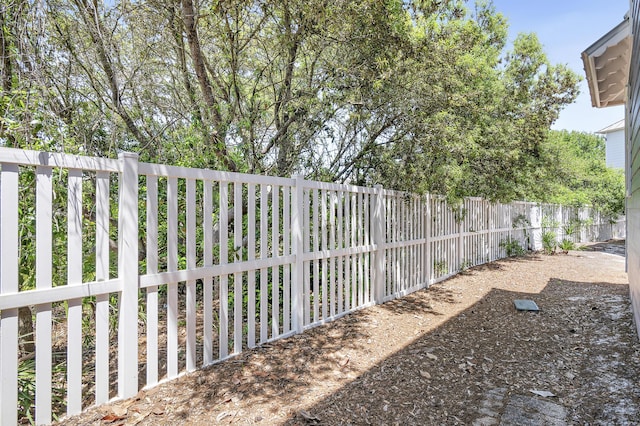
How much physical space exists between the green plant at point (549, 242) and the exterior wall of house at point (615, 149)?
602 inches

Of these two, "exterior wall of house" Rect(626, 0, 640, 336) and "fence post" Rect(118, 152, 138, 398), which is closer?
"fence post" Rect(118, 152, 138, 398)

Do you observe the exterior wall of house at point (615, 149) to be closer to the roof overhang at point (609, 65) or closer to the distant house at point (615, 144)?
the distant house at point (615, 144)

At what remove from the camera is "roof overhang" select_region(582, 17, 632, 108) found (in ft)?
17.8

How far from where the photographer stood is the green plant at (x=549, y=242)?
11.7m

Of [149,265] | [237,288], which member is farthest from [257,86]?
[149,265]

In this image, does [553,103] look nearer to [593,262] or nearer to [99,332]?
[593,262]

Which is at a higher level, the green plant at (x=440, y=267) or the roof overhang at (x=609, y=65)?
the roof overhang at (x=609, y=65)

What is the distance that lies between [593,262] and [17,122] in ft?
38.5

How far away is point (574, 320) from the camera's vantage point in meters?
4.82

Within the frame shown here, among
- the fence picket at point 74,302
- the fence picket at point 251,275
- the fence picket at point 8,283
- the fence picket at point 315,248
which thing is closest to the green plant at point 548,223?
the fence picket at point 315,248

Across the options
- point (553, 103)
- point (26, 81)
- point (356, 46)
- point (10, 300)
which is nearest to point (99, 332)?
point (10, 300)

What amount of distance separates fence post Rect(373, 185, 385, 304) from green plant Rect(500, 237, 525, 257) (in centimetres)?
660

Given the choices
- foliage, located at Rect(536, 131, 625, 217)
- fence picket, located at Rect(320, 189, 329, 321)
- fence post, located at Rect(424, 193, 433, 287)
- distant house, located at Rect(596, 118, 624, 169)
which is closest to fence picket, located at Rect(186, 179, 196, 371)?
fence picket, located at Rect(320, 189, 329, 321)

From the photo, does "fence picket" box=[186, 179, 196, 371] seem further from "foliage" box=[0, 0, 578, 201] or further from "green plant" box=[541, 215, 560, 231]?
"green plant" box=[541, 215, 560, 231]
